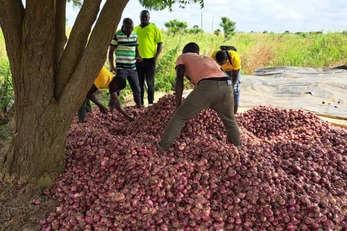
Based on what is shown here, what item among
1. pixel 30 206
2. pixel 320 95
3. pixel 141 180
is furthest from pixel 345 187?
pixel 320 95

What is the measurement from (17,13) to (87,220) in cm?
169

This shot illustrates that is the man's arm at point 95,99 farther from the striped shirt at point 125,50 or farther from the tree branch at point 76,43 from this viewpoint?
the tree branch at point 76,43

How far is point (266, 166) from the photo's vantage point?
9.85ft

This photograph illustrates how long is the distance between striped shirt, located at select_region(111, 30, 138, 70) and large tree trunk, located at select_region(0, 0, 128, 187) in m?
2.22

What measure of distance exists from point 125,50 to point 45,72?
2.57 m

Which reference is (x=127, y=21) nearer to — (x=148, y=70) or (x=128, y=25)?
(x=128, y=25)

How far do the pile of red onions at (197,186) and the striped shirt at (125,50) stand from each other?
192 cm

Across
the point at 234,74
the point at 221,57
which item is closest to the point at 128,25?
the point at 221,57

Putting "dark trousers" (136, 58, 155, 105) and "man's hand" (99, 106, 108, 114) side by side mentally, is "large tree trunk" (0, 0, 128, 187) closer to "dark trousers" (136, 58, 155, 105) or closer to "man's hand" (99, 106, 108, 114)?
"man's hand" (99, 106, 108, 114)

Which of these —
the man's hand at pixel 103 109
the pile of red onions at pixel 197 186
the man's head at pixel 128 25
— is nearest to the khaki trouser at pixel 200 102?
the pile of red onions at pixel 197 186

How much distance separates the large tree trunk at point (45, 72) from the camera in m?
2.86

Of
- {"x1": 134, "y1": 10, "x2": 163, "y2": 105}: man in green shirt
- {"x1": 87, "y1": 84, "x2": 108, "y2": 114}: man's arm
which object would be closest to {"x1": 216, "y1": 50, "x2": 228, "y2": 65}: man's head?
{"x1": 87, "y1": 84, "x2": 108, "y2": 114}: man's arm

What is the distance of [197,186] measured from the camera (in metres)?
2.78

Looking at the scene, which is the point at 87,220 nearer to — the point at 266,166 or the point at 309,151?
the point at 266,166
